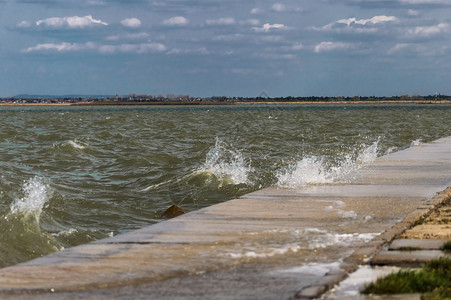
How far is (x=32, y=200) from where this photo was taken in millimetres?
14117

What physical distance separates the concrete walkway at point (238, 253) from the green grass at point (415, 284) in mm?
334

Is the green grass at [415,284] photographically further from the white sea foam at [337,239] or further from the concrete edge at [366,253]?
the white sea foam at [337,239]

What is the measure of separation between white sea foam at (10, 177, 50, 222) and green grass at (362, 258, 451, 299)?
8380 mm

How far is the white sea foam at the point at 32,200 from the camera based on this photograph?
501 inches

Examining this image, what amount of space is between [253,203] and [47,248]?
10.9 ft

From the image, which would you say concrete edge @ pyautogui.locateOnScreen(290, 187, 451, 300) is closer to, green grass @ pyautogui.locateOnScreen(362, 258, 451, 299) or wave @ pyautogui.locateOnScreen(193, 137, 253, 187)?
green grass @ pyautogui.locateOnScreen(362, 258, 451, 299)

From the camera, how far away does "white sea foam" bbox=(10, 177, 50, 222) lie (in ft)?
41.8

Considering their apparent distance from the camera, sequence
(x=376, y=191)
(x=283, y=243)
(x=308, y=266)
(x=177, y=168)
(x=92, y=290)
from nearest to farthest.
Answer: (x=92, y=290)
(x=308, y=266)
(x=283, y=243)
(x=376, y=191)
(x=177, y=168)

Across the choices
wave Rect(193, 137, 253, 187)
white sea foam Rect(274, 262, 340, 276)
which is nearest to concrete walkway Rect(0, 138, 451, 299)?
white sea foam Rect(274, 262, 340, 276)

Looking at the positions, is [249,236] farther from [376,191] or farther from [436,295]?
[376,191]

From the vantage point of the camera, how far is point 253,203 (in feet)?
30.2

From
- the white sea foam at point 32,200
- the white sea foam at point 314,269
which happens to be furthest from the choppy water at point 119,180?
the white sea foam at point 314,269

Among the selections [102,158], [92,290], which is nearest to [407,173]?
[92,290]

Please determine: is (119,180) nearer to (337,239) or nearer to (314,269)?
(337,239)
